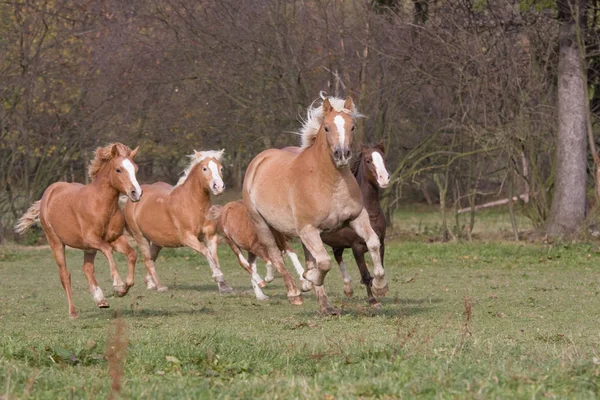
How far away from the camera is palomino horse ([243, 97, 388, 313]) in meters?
11.9

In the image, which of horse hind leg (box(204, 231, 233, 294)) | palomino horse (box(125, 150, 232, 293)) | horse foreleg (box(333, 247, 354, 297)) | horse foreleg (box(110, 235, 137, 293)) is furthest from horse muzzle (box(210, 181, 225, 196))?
horse foreleg (box(110, 235, 137, 293))

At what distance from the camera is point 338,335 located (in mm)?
10680

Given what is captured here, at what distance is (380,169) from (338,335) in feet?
10.5

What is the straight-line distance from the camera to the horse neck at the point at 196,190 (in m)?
17.3

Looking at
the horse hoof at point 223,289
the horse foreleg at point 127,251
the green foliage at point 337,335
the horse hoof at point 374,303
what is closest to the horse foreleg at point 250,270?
the green foliage at point 337,335

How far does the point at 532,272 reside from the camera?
64.0 ft

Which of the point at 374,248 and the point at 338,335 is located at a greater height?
the point at 374,248

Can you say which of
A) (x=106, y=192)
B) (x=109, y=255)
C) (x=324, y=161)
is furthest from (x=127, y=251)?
(x=324, y=161)

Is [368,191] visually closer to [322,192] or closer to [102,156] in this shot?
[322,192]

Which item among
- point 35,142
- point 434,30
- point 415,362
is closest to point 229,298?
point 415,362

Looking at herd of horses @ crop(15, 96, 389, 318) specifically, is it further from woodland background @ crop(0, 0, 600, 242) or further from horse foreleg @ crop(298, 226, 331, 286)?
woodland background @ crop(0, 0, 600, 242)

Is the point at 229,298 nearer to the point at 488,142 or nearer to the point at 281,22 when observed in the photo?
the point at 488,142

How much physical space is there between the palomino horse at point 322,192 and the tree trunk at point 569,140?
11484 millimetres

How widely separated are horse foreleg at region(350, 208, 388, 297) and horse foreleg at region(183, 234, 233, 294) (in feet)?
15.5
